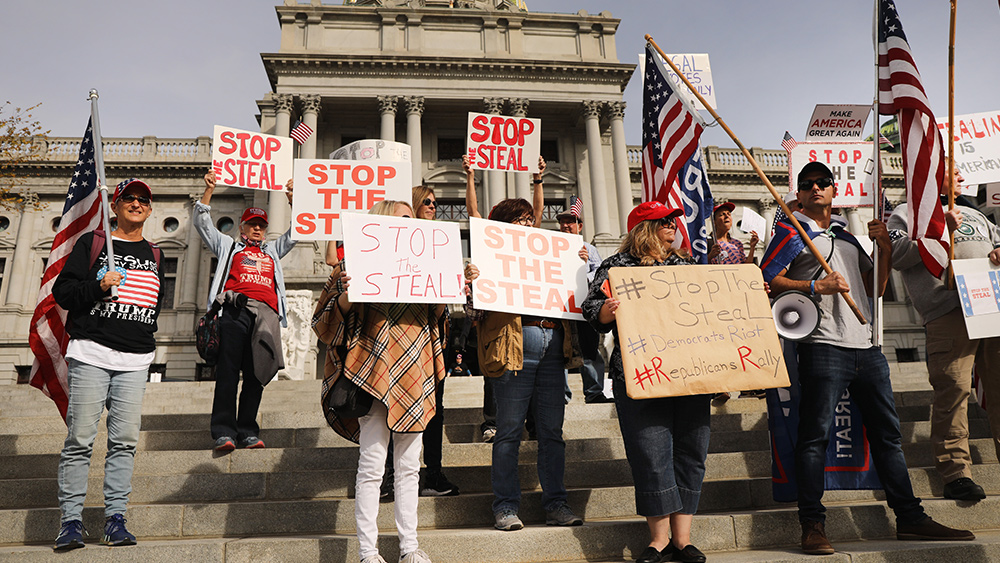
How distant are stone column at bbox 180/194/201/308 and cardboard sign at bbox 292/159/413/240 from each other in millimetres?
30148

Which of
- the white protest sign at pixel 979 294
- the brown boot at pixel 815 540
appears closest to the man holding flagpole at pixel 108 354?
the brown boot at pixel 815 540

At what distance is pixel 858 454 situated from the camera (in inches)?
170

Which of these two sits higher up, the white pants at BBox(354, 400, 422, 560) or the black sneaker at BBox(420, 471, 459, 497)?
the white pants at BBox(354, 400, 422, 560)

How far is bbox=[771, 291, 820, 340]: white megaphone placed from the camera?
412 centimetres

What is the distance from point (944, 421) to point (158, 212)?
118 ft

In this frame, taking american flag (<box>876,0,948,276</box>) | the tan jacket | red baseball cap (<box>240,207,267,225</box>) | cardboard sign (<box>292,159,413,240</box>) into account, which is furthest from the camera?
red baseball cap (<box>240,207,267,225</box>)

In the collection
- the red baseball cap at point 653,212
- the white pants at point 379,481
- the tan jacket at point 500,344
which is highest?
the red baseball cap at point 653,212

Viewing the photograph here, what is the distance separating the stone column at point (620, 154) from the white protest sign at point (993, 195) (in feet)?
83.7

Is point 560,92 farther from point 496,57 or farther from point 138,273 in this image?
point 138,273

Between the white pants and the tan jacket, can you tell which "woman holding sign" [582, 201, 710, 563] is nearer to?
the tan jacket

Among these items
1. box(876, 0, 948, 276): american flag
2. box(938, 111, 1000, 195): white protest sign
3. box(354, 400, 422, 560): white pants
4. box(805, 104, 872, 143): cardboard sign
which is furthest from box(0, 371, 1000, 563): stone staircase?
box(805, 104, 872, 143): cardboard sign

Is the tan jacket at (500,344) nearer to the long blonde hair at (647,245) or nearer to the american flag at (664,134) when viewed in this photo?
the long blonde hair at (647,245)

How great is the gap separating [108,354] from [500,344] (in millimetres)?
2428

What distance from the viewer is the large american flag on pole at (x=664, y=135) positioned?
5457 millimetres
